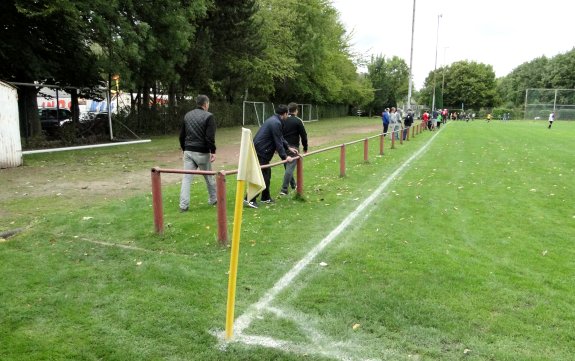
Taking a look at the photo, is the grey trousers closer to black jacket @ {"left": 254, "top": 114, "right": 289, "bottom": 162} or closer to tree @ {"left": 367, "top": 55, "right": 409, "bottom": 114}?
black jacket @ {"left": 254, "top": 114, "right": 289, "bottom": 162}

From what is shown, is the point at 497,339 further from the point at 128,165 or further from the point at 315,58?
the point at 315,58

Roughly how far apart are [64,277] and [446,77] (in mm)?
111074

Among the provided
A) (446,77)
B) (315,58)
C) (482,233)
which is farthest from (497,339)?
(446,77)

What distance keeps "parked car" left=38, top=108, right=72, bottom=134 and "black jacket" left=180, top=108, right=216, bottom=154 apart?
14312mm

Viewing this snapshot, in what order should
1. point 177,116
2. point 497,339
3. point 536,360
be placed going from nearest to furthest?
point 536,360, point 497,339, point 177,116

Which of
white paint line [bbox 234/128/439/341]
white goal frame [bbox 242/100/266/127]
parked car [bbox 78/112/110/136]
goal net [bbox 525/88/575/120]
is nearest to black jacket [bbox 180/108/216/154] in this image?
white paint line [bbox 234/128/439/341]

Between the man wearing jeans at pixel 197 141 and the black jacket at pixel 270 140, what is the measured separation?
1.07 m

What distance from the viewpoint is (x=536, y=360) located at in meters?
3.51

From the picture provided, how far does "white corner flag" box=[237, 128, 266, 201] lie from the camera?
3.71 metres

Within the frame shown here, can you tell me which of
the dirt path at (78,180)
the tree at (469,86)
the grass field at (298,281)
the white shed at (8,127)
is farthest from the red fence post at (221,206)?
the tree at (469,86)

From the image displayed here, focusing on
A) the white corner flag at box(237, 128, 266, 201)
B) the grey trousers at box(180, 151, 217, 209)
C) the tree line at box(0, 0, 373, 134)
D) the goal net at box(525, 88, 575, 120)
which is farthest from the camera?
the goal net at box(525, 88, 575, 120)

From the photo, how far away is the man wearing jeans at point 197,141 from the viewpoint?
310 inches

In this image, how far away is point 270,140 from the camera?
28.8 ft

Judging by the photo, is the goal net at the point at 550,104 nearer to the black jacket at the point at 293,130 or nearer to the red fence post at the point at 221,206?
the black jacket at the point at 293,130
